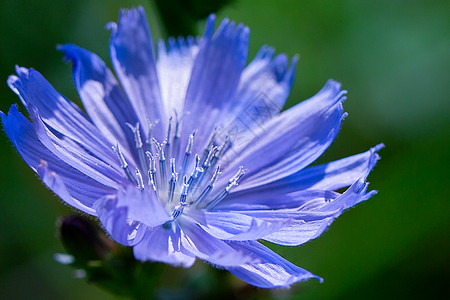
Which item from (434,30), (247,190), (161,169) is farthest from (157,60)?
(434,30)

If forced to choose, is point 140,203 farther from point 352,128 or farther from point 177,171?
point 352,128

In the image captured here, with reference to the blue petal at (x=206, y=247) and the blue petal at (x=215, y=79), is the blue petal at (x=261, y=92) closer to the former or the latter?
the blue petal at (x=215, y=79)

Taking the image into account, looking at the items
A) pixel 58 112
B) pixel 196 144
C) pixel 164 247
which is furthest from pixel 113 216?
pixel 196 144

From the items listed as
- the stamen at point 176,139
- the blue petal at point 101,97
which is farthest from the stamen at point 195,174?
the blue petal at point 101,97

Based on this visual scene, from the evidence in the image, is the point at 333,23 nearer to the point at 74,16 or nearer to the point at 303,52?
the point at 303,52

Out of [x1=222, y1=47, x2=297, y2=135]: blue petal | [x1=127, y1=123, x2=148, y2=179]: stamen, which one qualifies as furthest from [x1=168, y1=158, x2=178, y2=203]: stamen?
[x1=222, y1=47, x2=297, y2=135]: blue petal

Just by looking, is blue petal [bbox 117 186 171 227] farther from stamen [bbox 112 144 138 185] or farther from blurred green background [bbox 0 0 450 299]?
blurred green background [bbox 0 0 450 299]
